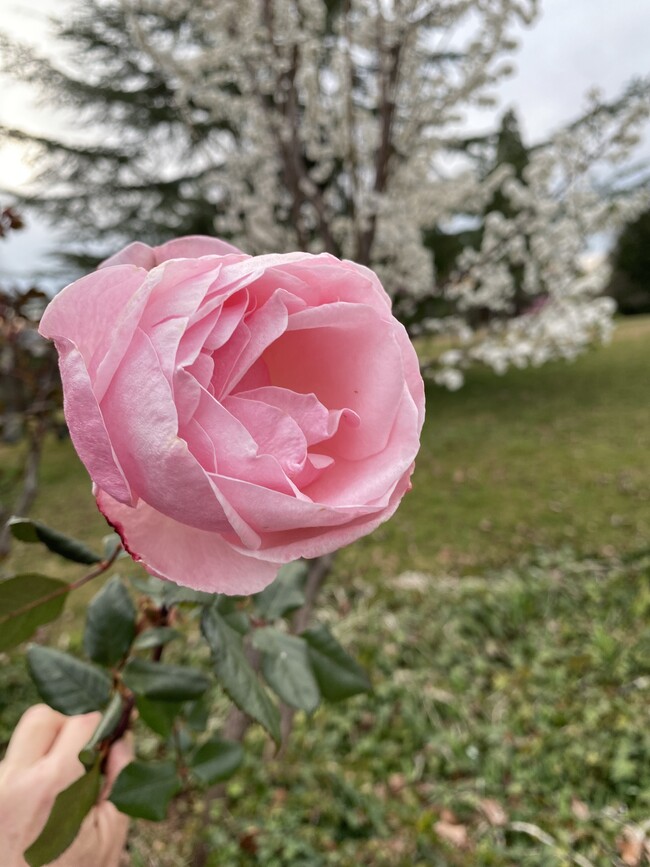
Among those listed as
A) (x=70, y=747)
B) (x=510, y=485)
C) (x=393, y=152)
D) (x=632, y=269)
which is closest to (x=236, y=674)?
(x=70, y=747)

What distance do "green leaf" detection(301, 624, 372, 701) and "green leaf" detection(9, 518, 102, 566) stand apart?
0.37 meters

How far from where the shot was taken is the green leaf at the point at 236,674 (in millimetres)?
575

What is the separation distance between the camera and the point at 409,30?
2.35m

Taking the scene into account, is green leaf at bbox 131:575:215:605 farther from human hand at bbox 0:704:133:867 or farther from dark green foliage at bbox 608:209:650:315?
dark green foliage at bbox 608:209:650:315

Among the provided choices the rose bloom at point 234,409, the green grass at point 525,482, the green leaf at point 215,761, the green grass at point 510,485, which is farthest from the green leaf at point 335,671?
the green grass at point 525,482

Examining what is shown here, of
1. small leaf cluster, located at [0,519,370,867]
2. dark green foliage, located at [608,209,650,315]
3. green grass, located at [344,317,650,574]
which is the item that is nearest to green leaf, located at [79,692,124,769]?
small leaf cluster, located at [0,519,370,867]

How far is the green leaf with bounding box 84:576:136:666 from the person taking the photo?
705 mm

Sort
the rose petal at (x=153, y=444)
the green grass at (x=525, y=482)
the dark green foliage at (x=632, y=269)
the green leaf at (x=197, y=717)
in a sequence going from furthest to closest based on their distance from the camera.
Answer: the dark green foliage at (x=632, y=269) < the green grass at (x=525, y=482) < the green leaf at (x=197, y=717) < the rose petal at (x=153, y=444)

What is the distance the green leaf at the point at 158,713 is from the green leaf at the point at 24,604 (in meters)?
0.15

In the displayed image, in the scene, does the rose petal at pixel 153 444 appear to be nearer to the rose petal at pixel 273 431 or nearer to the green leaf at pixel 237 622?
the rose petal at pixel 273 431

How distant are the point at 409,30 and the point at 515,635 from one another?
2.69 meters

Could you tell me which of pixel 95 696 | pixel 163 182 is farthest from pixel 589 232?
pixel 163 182

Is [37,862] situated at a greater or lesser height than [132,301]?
lesser

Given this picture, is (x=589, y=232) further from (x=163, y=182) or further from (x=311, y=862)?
(x=163, y=182)
